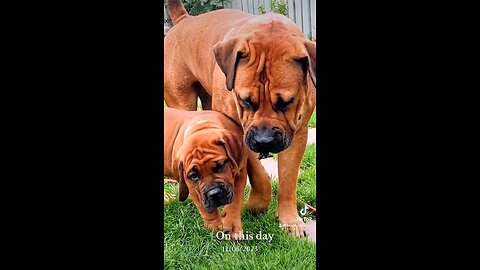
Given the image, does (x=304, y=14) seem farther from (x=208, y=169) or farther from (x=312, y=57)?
(x=208, y=169)

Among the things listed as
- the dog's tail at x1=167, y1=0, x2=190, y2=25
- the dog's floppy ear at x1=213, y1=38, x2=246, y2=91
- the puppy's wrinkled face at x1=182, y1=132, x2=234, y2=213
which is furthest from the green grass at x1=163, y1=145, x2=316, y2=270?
the dog's tail at x1=167, y1=0, x2=190, y2=25

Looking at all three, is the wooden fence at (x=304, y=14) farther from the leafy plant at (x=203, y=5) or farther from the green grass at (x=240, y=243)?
the green grass at (x=240, y=243)

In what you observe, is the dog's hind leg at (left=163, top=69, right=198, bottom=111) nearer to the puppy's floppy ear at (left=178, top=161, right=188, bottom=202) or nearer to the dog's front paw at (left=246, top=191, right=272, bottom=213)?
the puppy's floppy ear at (left=178, top=161, right=188, bottom=202)

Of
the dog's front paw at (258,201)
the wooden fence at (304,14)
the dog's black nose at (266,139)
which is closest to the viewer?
the dog's black nose at (266,139)

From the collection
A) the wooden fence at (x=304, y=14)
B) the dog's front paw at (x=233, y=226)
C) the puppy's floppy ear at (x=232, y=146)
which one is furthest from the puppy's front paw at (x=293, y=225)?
the wooden fence at (x=304, y=14)

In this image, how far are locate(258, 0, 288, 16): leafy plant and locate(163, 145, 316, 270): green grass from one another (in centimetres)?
50

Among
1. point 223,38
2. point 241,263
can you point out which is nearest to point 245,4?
point 223,38

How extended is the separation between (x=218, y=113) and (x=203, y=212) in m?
0.36

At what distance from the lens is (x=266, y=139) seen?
2.30m

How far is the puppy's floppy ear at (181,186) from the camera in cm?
243

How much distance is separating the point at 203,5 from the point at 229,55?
29cm

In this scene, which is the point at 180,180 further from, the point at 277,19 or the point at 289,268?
the point at 277,19

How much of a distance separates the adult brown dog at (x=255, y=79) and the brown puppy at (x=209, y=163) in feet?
0.20

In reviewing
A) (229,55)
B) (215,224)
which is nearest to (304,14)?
(229,55)
